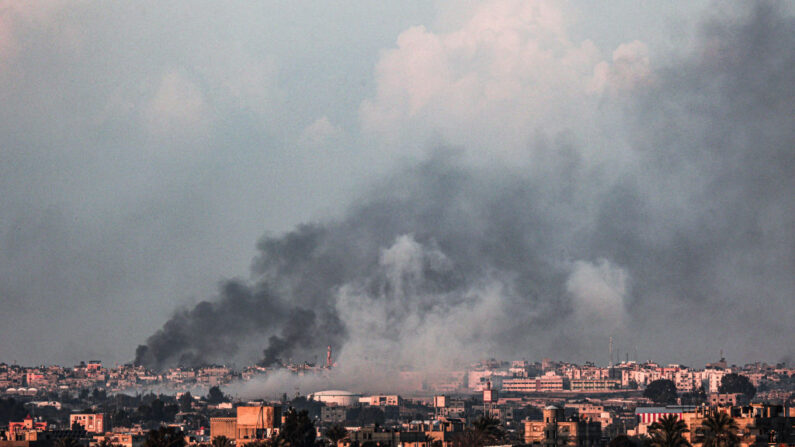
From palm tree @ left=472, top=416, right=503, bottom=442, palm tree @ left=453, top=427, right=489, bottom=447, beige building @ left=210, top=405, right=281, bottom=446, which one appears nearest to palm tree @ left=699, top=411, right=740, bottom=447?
palm tree @ left=453, top=427, right=489, bottom=447

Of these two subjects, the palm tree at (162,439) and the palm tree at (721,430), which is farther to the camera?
the palm tree at (162,439)

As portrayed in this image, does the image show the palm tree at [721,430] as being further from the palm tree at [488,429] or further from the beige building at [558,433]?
the beige building at [558,433]

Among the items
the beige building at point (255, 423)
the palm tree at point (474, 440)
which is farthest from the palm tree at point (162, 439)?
the palm tree at point (474, 440)

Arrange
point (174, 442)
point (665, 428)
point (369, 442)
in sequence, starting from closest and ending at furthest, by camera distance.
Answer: point (665, 428)
point (174, 442)
point (369, 442)

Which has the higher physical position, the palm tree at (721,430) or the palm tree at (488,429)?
the palm tree at (488,429)

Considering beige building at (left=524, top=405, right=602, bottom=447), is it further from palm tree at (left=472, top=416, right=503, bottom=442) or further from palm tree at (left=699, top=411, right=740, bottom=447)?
palm tree at (left=699, top=411, right=740, bottom=447)

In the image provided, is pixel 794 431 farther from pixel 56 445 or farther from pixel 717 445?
pixel 56 445

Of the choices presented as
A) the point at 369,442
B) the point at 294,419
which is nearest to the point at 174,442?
the point at 294,419

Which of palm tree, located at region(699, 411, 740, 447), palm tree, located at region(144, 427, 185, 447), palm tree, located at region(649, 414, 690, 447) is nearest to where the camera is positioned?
palm tree, located at region(649, 414, 690, 447)

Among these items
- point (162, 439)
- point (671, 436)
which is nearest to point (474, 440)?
point (671, 436)
